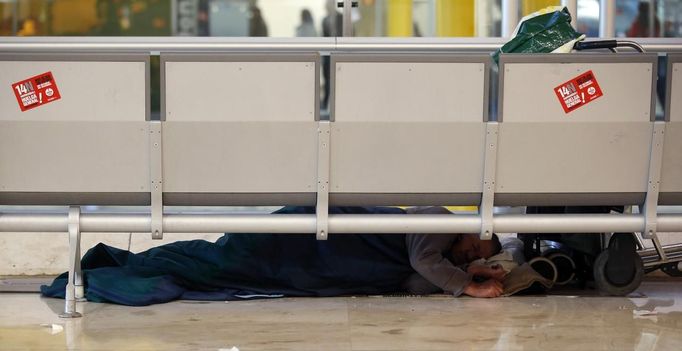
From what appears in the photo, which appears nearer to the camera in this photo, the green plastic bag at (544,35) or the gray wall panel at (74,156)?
the gray wall panel at (74,156)

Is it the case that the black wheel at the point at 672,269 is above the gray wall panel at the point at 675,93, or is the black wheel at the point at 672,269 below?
below

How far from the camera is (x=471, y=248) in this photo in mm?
5785

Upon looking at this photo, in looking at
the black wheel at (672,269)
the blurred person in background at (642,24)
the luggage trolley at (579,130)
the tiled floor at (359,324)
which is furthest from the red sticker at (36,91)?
the blurred person in background at (642,24)

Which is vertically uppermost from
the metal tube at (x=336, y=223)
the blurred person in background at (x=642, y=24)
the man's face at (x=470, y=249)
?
the blurred person in background at (x=642, y=24)

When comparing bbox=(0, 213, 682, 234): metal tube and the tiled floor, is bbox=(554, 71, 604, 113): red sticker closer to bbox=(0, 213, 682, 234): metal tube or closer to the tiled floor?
bbox=(0, 213, 682, 234): metal tube

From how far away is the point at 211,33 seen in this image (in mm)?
11711

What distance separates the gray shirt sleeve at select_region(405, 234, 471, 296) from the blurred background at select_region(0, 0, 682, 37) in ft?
6.61

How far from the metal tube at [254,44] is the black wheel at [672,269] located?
1328mm

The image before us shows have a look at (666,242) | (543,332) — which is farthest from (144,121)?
(666,242)

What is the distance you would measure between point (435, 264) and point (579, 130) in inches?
38.8

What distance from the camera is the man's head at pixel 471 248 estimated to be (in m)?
5.79

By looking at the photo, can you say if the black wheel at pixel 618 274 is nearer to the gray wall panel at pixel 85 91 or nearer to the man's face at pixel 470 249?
the man's face at pixel 470 249

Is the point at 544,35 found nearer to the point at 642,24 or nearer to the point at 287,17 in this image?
the point at 287,17

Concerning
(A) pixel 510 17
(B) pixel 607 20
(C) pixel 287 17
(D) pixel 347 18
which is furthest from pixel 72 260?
(C) pixel 287 17
